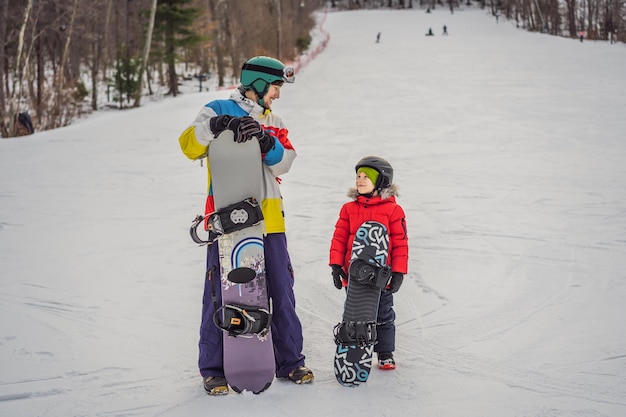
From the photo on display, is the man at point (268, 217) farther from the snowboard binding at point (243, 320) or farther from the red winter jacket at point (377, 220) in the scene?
the red winter jacket at point (377, 220)

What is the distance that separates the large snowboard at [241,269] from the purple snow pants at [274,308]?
9cm

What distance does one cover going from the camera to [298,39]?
109 ft

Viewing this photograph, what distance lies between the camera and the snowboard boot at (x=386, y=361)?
359 centimetres

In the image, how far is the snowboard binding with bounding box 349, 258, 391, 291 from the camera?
326 cm

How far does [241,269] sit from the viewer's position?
10.2 ft

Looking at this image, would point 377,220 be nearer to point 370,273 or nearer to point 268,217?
point 370,273

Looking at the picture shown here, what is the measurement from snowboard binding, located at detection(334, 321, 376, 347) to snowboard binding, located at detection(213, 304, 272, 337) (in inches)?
16.7

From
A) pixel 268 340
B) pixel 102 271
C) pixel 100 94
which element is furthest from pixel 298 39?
pixel 268 340

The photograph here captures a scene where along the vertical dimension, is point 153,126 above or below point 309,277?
above

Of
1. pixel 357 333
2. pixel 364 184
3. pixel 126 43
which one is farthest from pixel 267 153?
pixel 126 43

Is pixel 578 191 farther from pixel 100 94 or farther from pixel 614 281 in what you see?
pixel 100 94

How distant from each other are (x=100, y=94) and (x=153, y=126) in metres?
19.2

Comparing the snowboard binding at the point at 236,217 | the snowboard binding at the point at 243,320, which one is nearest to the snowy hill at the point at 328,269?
the snowboard binding at the point at 243,320

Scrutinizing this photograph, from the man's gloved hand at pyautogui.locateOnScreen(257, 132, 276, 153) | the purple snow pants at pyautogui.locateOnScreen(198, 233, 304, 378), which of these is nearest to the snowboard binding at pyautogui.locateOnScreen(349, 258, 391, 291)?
the purple snow pants at pyautogui.locateOnScreen(198, 233, 304, 378)
